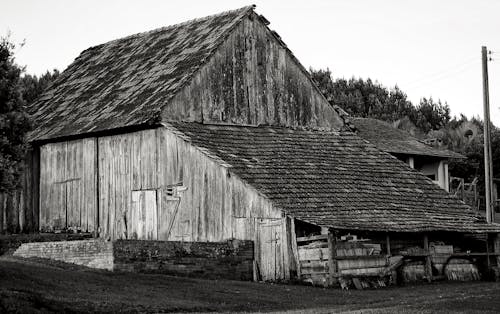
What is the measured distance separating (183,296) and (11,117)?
21.3 ft

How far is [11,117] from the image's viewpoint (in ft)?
83.8

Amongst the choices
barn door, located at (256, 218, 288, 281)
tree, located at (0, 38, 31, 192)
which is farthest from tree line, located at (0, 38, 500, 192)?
barn door, located at (256, 218, 288, 281)

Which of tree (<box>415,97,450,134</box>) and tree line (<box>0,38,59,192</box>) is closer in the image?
tree line (<box>0,38,59,192</box>)

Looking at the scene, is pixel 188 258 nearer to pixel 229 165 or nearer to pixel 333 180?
pixel 229 165

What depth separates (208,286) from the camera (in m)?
29.6

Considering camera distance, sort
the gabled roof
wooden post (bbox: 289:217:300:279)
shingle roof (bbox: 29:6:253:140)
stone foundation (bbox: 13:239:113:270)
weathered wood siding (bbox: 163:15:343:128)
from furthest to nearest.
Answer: the gabled roof → weathered wood siding (bbox: 163:15:343:128) → shingle roof (bbox: 29:6:253:140) → wooden post (bbox: 289:217:300:279) → stone foundation (bbox: 13:239:113:270)

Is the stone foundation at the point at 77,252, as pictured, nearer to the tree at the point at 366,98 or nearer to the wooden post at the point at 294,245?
the wooden post at the point at 294,245

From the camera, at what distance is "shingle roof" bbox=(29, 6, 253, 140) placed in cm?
3975

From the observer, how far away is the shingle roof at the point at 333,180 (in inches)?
1389

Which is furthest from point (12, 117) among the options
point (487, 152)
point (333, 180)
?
point (487, 152)

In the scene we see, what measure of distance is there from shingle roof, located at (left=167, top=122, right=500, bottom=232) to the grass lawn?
3626 millimetres

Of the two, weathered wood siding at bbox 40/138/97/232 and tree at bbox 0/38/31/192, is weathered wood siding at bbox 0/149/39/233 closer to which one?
weathered wood siding at bbox 40/138/97/232

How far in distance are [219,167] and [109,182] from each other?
6.37 m

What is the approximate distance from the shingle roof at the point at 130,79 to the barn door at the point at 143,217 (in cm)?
286
